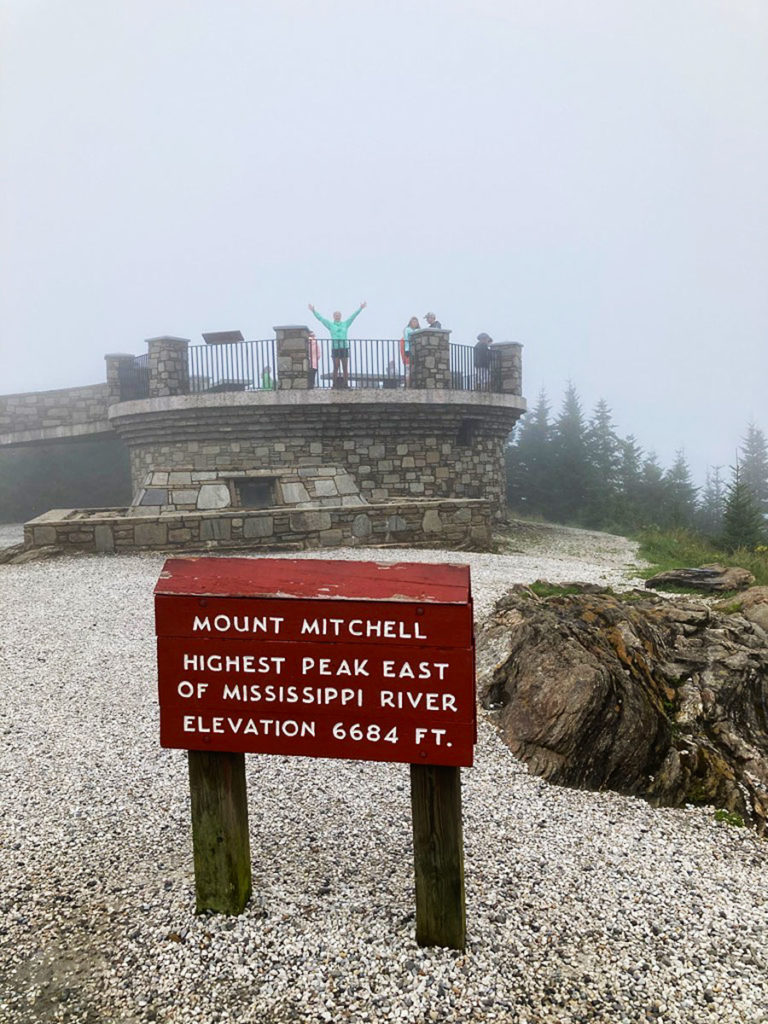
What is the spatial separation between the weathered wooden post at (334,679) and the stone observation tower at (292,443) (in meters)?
9.25

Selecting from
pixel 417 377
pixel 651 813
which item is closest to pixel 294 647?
pixel 651 813

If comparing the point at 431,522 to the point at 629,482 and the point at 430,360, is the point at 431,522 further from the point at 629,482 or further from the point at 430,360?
the point at 629,482

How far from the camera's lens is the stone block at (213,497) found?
13.3 meters

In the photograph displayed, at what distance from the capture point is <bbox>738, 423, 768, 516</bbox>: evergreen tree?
152 feet

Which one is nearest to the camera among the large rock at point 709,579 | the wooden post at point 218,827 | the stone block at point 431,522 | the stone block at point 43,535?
the wooden post at point 218,827

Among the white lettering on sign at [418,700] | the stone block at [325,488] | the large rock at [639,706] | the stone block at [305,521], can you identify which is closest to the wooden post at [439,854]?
the white lettering on sign at [418,700]

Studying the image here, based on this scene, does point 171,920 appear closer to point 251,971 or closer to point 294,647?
point 251,971

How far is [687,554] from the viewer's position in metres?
16.3

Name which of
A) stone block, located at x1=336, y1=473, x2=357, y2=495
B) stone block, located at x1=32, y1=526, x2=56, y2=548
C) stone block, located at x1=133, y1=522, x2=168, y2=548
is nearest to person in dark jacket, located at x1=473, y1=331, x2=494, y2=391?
stone block, located at x1=336, y1=473, x2=357, y2=495

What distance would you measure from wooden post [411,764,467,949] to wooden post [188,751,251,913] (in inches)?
29.7

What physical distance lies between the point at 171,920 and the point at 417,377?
15226 millimetres

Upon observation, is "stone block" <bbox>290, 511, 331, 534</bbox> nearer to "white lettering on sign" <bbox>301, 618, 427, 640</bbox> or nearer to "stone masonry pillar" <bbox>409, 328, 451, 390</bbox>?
"stone masonry pillar" <bbox>409, 328, 451, 390</bbox>

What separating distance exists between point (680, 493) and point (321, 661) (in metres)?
35.2

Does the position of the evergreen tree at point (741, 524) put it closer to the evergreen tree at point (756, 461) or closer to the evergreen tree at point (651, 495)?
the evergreen tree at point (651, 495)
